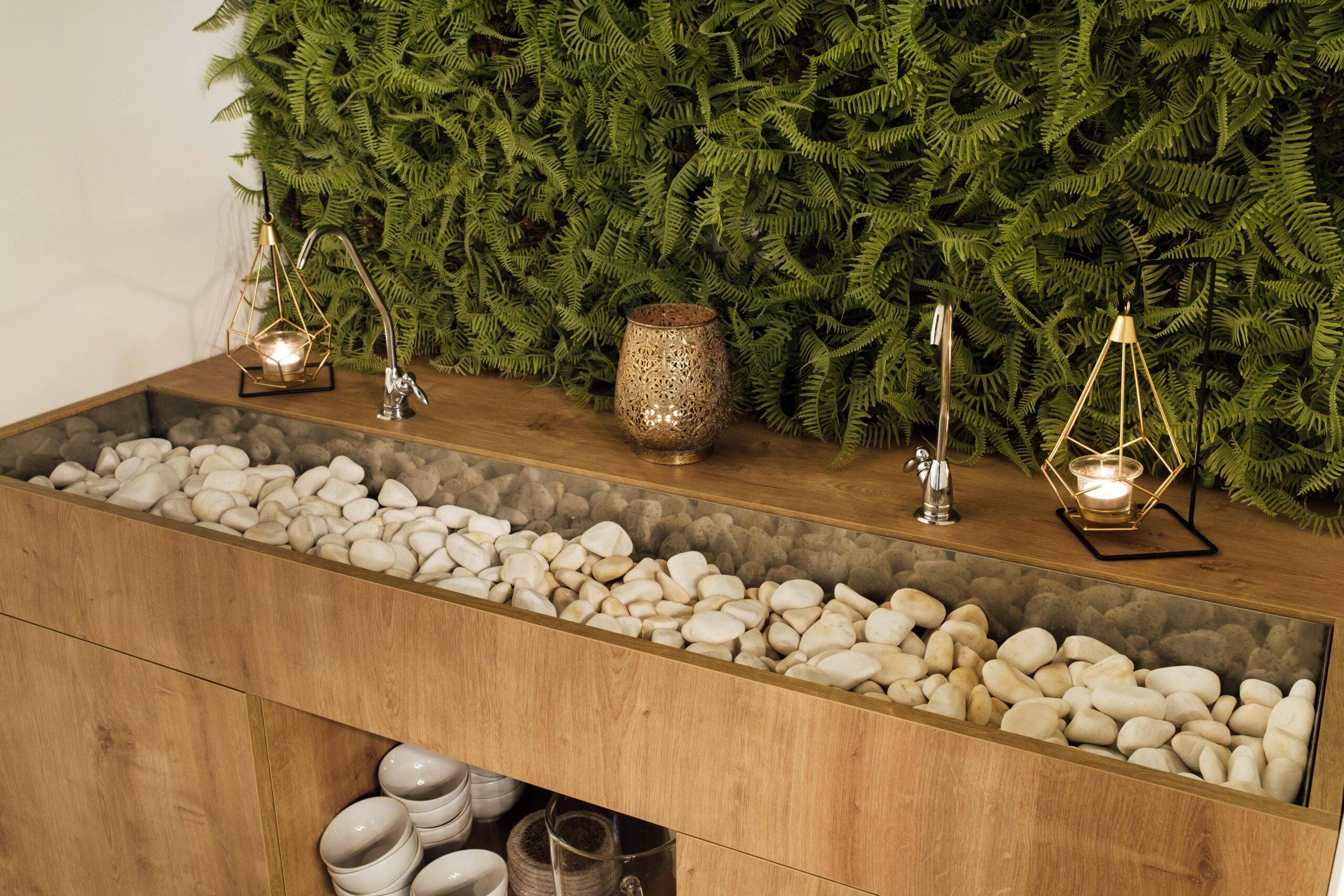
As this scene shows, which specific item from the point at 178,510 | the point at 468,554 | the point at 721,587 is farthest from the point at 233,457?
the point at 721,587

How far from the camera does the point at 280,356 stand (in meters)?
1.98

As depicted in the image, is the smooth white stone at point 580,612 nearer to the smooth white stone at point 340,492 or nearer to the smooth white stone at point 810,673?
the smooth white stone at point 810,673

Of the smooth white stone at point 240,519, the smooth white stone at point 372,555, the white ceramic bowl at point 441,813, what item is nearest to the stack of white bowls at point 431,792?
the white ceramic bowl at point 441,813

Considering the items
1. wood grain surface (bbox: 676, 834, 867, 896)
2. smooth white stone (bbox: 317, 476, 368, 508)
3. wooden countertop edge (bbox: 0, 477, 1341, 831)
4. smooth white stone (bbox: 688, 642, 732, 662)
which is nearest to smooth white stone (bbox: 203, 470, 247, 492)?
smooth white stone (bbox: 317, 476, 368, 508)

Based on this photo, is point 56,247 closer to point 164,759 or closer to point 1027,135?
point 164,759

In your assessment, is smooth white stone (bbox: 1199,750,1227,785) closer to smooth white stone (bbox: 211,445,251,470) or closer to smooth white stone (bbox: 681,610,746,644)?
smooth white stone (bbox: 681,610,746,644)

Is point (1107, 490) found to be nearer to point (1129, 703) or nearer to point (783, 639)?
point (1129, 703)

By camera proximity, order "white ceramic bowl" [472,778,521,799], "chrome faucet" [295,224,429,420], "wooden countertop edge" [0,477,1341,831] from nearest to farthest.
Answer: "wooden countertop edge" [0,477,1341,831] < "white ceramic bowl" [472,778,521,799] < "chrome faucet" [295,224,429,420]

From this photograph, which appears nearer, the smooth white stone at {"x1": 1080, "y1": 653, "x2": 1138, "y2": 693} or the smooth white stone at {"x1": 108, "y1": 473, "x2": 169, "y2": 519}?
the smooth white stone at {"x1": 1080, "y1": 653, "x2": 1138, "y2": 693}

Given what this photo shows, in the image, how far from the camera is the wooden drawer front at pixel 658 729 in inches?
37.0

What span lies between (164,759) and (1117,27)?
1.72 metres

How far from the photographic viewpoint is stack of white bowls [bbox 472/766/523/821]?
169cm

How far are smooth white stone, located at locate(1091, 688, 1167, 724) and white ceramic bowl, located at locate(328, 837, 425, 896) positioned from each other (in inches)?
39.1

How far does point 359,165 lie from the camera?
2.01 meters
